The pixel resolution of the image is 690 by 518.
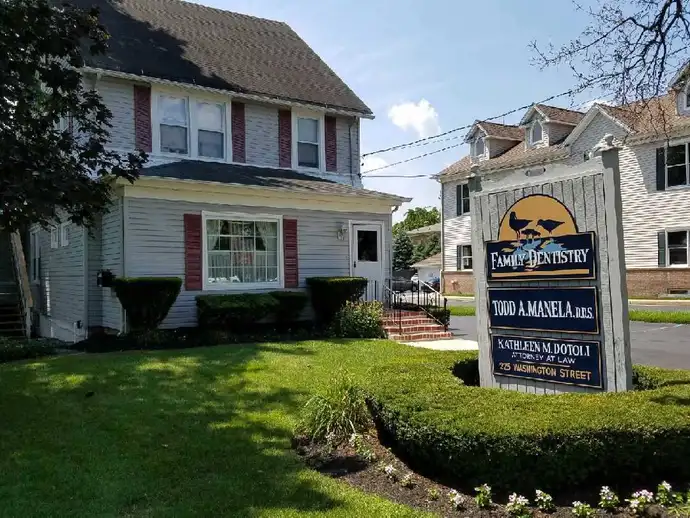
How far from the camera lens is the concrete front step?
1339 cm

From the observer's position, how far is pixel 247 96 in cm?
1592

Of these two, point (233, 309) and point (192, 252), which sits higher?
point (192, 252)

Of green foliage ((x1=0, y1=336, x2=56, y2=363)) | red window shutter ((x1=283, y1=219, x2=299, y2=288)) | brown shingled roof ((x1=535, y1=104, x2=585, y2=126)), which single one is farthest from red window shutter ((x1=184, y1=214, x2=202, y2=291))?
brown shingled roof ((x1=535, y1=104, x2=585, y2=126))

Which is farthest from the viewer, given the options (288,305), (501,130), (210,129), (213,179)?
(501,130)

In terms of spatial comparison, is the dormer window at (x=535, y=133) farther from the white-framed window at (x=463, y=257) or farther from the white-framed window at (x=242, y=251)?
the white-framed window at (x=242, y=251)

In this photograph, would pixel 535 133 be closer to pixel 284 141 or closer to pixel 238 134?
pixel 284 141

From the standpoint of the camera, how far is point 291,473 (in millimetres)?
4902

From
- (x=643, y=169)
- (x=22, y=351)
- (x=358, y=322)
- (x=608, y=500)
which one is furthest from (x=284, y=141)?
(x=643, y=169)

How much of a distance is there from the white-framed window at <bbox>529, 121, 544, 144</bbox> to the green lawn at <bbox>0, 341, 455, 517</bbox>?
2194 centimetres

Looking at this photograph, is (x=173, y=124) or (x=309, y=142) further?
(x=309, y=142)

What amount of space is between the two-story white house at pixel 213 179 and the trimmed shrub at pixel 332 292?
0.54 metres

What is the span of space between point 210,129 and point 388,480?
12842 millimetres

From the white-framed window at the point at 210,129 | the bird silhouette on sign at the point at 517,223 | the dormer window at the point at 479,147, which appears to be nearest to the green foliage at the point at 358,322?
the white-framed window at the point at 210,129

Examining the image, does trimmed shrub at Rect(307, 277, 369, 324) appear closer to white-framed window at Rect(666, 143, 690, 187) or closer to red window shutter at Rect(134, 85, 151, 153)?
red window shutter at Rect(134, 85, 151, 153)
